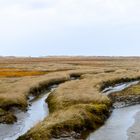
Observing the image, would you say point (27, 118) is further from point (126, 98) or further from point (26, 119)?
point (126, 98)

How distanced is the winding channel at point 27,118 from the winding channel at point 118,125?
670cm

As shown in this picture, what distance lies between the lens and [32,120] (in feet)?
129

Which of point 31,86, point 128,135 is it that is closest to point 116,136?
point 128,135

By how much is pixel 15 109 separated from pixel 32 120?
15.4ft

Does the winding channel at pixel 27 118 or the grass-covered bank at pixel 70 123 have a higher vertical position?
the grass-covered bank at pixel 70 123

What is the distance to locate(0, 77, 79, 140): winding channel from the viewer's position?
33469mm

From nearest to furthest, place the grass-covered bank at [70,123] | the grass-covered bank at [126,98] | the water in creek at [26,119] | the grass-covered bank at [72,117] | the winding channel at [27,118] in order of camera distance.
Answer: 1. the grass-covered bank at [70,123]
2. the grass-covered bank at [72,117]
3. the water in creek at [26,119]
4. the winding channel at [27,118]
5. the grass-covered bank at [126,98]

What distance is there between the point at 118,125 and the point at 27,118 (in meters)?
10.2

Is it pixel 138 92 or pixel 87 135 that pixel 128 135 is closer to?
pixel 87 135

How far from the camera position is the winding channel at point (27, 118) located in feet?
110

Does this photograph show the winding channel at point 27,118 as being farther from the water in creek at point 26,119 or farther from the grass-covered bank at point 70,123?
the grass-covered bank at point 70,123

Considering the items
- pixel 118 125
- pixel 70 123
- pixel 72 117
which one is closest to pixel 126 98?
pixel 118 125

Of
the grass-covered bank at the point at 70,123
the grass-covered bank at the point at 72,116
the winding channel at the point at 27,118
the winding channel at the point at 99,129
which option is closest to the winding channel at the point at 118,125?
the winding channel at the point at 99,129

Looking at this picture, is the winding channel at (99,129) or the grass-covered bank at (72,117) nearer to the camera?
the grass-covered bank at (72,117)
